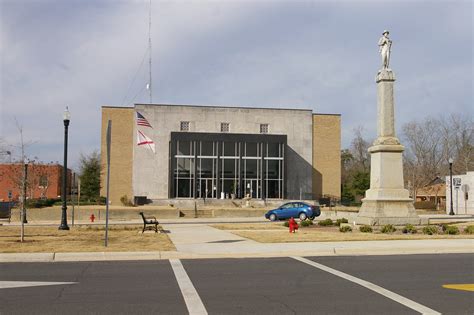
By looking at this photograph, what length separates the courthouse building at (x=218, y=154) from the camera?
5556 cm

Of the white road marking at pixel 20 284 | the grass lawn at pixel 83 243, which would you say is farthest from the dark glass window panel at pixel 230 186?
the white road marking at pixel 20 284

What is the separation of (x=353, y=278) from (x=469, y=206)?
3980 cm

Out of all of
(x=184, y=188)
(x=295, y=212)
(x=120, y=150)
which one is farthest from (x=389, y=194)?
(x=120, y=150)

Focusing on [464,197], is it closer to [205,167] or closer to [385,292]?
[205,167]

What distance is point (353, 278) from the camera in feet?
35.0

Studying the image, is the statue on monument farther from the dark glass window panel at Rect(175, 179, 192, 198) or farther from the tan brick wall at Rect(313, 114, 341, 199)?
the tan brick wall at Rect(313, 114, 341, 199)

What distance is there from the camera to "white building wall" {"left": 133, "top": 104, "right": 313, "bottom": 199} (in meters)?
56.8

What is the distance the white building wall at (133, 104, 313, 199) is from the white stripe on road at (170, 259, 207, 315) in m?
44.7

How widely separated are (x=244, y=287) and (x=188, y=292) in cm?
112

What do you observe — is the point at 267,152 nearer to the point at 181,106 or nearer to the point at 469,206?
the point at 181,106

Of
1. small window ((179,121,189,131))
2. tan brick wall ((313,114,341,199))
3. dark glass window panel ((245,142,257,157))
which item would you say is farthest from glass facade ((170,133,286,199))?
tan brick wall ((313,114,341,199))

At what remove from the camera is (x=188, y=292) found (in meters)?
9.17

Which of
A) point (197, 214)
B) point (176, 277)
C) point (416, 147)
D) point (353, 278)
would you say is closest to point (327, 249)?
point (353, 278)

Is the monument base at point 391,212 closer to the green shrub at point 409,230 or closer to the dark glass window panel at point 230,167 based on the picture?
the green shrub at point 409,230
